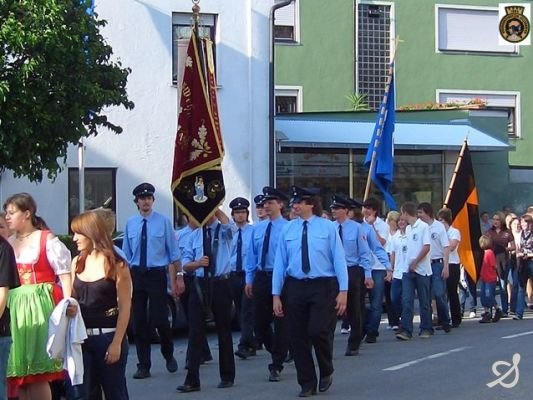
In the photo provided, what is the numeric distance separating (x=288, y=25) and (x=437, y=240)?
783 inches

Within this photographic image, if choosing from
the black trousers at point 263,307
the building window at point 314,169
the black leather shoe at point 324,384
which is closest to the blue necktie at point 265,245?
the black trousers at point 263,307

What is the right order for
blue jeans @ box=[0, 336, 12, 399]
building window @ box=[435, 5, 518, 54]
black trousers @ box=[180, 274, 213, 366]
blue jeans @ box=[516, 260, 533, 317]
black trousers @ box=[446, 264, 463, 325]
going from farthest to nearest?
building window @ box=[435, 5, 518, 54]
blue jeans @ box=[516, 260, 533, 317]
black trousers @ box=[446, 264, 463, 325]
black trousers @ box=[180, 274, 213, 366]
blue jeans @ box=[0, 336, 12, 399]

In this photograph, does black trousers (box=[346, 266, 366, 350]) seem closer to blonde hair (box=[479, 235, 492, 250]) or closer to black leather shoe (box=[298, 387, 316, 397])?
black leather shoe (box=[298, 387, 316, 397])

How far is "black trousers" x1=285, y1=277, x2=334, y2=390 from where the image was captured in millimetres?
11320

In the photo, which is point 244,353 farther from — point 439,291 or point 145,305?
point 439,291

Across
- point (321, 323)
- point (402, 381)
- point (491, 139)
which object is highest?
point (491, 139)

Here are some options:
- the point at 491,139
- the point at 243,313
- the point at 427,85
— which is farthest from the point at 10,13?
the point at 427,85

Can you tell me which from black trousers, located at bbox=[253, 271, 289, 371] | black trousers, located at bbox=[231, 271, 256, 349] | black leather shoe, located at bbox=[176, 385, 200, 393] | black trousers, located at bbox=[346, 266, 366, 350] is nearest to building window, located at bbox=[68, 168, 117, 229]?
black trousers, located at bbox=[231, 271, 256, 349]

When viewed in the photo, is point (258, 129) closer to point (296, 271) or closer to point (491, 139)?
point (491, 139)

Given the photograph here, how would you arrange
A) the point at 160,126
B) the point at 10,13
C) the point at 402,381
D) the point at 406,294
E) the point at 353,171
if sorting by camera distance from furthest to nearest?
the point at 353,171 → the point at 160,126 → the point at 10,13 → the point at 406,294 → the point at 402,381

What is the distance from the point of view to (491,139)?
31516mm

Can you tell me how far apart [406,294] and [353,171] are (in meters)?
13.5

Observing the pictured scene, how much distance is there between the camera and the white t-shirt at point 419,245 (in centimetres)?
1684

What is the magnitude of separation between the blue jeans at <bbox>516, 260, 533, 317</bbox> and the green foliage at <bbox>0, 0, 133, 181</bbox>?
764cm
